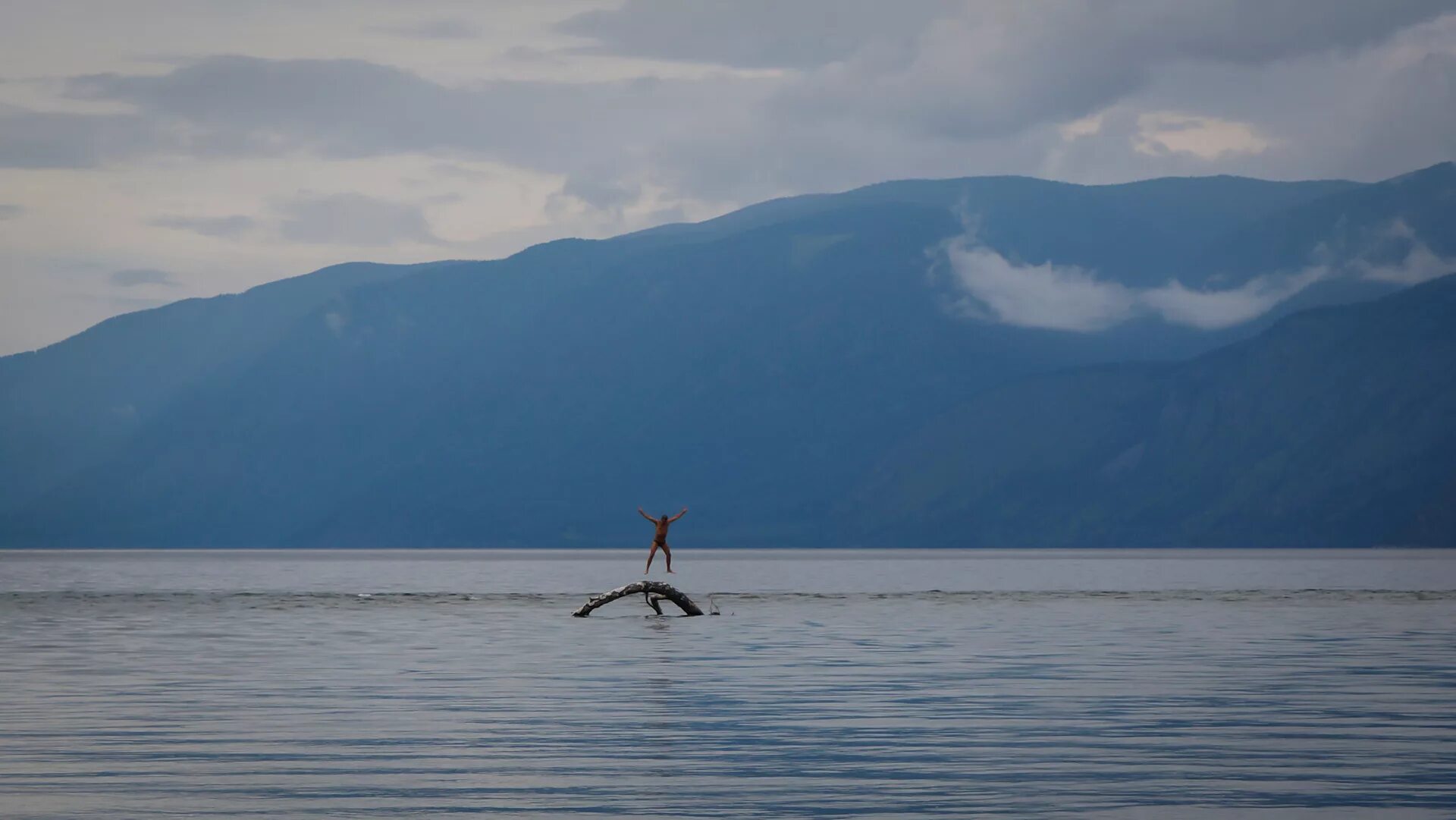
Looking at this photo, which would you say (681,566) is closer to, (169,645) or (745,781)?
(169,645)

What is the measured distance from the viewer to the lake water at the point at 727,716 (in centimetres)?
1912

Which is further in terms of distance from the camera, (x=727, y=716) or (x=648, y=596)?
(x=648, y=596)

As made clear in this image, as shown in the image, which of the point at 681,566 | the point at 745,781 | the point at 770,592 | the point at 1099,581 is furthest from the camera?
the point at 681,566

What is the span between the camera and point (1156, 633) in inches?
2031

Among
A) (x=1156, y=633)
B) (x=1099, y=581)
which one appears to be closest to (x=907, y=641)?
(x=1156, y=633)

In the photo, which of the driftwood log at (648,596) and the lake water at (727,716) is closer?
the lake water at (727,716)

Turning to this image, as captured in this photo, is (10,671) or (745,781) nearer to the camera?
(745,781)

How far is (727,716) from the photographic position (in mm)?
27250

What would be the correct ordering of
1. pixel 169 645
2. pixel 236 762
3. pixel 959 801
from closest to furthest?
1. pixel 959 801
2. pixel 236 762
3. pixel 169 645

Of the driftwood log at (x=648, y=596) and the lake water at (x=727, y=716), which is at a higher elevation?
the driftwood log at (x=648, y=596)

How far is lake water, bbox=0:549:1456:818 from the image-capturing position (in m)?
19.1

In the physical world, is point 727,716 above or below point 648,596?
below

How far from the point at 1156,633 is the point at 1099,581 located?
74.2 m

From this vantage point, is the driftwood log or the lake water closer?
the lake water
